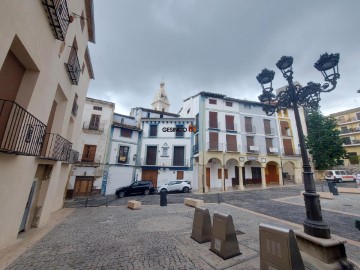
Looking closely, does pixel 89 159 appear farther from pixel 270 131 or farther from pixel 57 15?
pixel 270 131

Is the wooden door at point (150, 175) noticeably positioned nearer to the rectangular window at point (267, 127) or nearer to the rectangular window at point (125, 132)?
the rectangular window at point (125, 132)

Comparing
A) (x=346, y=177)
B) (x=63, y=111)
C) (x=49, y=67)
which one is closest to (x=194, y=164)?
(x=63, y=111)

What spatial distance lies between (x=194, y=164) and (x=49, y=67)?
1849cm

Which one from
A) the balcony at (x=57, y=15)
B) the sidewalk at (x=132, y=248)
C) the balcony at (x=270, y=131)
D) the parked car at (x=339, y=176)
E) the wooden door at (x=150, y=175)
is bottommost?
the sidewalk at (x=132, y=248)

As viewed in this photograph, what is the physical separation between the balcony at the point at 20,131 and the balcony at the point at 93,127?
15.1 meters

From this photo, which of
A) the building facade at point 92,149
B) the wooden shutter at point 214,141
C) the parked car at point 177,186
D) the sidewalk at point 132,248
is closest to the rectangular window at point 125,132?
the building facade at point 92,149

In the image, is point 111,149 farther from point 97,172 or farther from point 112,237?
point 112,237

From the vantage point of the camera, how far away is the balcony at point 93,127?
18.8m

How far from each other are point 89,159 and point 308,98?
63.7 feet

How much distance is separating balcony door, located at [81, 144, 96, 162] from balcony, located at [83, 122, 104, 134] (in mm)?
1718

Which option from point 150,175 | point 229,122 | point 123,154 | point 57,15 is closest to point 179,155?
point 150,175

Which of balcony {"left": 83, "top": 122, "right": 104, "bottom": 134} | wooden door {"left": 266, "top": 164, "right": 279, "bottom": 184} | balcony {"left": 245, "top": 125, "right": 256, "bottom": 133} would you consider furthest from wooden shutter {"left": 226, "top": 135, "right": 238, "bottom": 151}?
balcony {"left": 83, "top": 122, "right": 104, "bottom": 134}

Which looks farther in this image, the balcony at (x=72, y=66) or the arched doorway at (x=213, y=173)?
the arched doorway at (x=213, y=173)

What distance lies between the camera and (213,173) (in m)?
21.8
